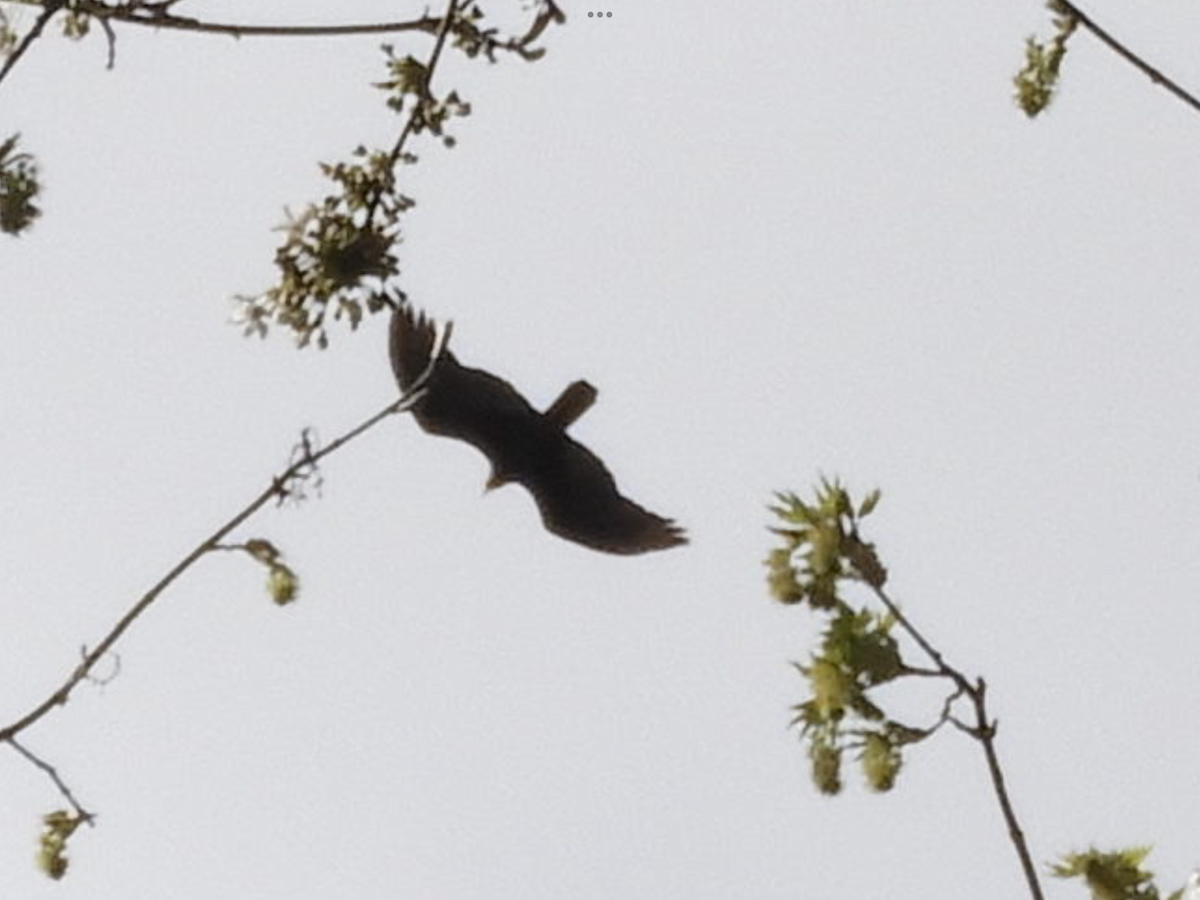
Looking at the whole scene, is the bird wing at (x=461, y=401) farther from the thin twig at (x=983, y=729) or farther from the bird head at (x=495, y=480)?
the thin twig at (x=983, y=729)

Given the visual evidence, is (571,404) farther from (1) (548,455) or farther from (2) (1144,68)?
(2) (1144,68)

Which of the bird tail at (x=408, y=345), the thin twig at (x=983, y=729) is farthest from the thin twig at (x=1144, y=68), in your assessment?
the bird tail at (x=408, y=345)

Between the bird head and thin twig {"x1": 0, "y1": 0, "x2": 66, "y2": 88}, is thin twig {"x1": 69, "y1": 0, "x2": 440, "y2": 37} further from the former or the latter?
A: the bird head

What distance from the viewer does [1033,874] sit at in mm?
2768

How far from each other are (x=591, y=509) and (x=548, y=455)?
191mm

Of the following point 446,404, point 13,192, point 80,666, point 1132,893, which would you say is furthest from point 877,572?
point 446,404

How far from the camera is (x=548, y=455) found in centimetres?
620

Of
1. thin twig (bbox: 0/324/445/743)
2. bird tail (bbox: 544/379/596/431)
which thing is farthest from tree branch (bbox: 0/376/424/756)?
bird tail (bbox: 544/379/596/431)

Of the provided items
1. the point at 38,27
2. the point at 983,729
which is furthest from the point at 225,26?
the point at 983,729

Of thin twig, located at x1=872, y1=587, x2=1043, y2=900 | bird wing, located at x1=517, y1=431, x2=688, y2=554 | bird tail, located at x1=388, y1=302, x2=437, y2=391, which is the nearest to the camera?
thin twig, located at x1=872, y1=587, x2=1043, y2=900

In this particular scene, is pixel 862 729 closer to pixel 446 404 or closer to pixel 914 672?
pixel 914 672

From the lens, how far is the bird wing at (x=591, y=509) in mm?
6195

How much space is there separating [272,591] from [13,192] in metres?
0.79

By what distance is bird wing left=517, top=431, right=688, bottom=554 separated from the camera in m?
6.20
